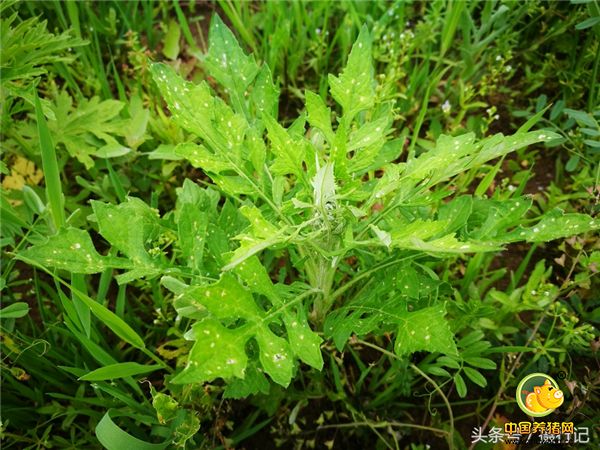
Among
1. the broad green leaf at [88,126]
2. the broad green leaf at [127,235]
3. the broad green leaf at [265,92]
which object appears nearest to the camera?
the broad green leaf at [127,235]

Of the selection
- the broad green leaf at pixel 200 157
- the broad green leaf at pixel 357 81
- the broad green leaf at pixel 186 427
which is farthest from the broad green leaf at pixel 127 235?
the broad green leaf at pixel 357 81

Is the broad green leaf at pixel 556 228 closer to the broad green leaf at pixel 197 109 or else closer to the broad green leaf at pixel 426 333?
the broad green leaf at pixel 426 333

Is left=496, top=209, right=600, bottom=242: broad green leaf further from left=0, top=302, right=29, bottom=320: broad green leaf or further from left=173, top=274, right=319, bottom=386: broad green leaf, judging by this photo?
left=0, top=302, right=29, bottom=320: broad green leaf

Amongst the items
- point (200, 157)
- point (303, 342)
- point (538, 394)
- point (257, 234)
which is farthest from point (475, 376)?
point (200, 157)

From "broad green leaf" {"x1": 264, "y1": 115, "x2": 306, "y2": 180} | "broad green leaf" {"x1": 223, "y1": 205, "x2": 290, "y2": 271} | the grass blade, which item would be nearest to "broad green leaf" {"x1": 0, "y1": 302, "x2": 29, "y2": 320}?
the grass blade

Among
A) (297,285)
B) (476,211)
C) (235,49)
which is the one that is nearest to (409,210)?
(476,211)

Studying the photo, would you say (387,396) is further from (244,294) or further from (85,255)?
(85,255)

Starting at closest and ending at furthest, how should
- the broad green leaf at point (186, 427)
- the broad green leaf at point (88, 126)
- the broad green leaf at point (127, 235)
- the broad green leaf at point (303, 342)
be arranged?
the broad green leaf at point (303, 342)
the broad green leaf at point (127, 235)
the broad green leaf at point (186, 427)
the broad green leaf at point (88, 126)
